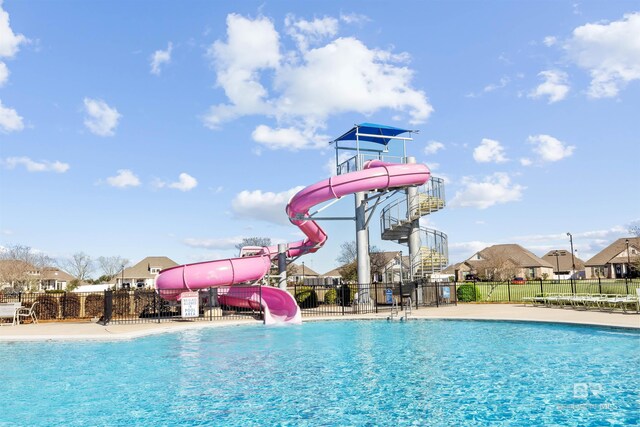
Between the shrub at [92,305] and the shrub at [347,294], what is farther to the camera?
the shrub at [347,294]

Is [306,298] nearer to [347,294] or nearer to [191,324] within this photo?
[347,294]

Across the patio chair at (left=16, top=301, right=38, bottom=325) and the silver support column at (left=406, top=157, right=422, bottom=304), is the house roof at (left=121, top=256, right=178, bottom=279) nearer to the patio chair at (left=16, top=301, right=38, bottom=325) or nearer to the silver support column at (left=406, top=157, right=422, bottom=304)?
the patio chair at (left=16, top=301, right=38, bottom=325)

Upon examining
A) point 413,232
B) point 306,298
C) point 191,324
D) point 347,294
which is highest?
point 413,232

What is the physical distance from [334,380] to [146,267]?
86.7 metres

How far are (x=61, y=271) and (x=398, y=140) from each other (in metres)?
92.4

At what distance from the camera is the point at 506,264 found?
72.8 metres

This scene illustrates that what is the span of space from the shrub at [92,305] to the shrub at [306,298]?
37.0 feet

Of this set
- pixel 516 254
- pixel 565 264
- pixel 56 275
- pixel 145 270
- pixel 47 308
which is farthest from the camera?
pixel 565 264

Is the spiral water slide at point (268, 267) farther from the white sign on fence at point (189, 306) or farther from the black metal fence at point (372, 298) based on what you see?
the black metal fence at point (372, 298)

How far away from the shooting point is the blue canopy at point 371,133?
30039 mm

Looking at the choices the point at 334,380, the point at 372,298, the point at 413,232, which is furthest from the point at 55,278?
the point at 334,380

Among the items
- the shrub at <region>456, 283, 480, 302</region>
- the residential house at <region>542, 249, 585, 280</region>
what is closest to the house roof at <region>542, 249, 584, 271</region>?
the residential house at <region>542, 249, 585, 280</region>

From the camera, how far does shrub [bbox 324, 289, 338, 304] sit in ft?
106

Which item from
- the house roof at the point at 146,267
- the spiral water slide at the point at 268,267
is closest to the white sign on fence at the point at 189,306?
the spiral water slide at the point at 268,267
